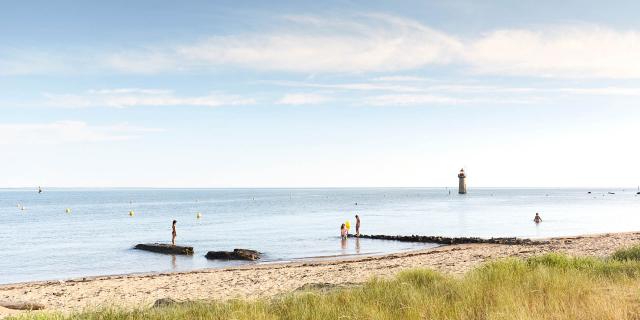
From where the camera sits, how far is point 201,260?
33.1 meters

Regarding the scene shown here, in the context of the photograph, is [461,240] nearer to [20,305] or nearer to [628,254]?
[628,254]

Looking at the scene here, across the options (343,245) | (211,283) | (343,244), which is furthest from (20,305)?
(343,244)

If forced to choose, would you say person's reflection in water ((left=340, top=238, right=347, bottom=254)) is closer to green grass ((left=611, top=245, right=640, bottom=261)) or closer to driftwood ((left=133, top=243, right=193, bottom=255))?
driftwood ((left=133, top=243, right=193, bottom=255))

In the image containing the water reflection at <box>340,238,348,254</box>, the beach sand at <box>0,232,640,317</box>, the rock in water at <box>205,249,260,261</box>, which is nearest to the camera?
the beach sand at <box>0,232,640,317</box>

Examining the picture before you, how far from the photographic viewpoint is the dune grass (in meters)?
7.98

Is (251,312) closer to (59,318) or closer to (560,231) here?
(59,318)

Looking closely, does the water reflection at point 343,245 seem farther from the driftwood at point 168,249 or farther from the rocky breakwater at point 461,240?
the driftwood at point 168,249

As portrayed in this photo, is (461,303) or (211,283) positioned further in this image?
(211,283)

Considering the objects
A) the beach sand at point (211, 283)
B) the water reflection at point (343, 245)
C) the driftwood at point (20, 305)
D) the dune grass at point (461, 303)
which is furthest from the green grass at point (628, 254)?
the water reflection at point (343, 245)

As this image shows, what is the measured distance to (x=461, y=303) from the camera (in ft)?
28.3

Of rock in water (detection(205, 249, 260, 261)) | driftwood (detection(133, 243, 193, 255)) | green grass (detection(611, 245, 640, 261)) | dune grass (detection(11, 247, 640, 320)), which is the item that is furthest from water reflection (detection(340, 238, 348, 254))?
dune grass (detection(11, 247, 640, 320))

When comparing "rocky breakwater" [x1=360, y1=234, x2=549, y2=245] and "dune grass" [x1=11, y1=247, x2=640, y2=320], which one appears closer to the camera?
"dune grass" [x1=11, y1=247, x2=640, y2=320]

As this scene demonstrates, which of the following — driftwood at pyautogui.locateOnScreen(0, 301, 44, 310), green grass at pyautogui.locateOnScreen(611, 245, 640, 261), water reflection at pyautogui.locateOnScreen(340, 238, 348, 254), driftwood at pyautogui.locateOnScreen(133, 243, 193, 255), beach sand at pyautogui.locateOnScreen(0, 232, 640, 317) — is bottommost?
water reflection at pyautogui.locateOnScreen(340, 238, 348, 254)

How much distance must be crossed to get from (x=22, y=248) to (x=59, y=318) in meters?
37.9
